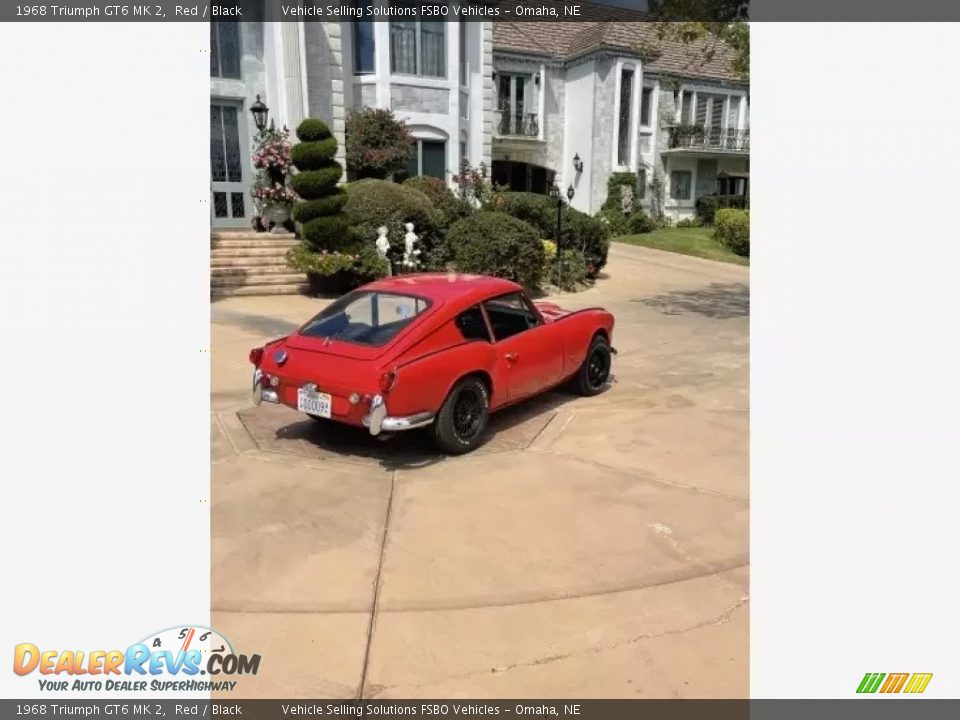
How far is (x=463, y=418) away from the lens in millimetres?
5387

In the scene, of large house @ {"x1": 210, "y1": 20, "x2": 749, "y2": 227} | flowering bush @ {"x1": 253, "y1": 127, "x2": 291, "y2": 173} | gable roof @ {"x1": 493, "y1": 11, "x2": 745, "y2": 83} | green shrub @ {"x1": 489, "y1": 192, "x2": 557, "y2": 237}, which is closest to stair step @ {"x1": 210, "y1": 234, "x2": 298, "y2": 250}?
flowering bush @ {"x1": 253, "y1": 127, "x2": 291, "y2": 173}

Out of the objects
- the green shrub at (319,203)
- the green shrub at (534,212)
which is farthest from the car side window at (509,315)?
the green shrub at (534,212)

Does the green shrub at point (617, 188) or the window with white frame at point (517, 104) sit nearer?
the window with white frame at point (517, 104)

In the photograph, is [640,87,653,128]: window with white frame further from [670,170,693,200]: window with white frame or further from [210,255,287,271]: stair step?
[210,255,287,271]: stair step

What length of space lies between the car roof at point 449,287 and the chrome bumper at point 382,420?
43.0 inches

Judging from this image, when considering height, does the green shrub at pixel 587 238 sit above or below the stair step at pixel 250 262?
above

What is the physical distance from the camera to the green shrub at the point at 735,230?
23.0 metres

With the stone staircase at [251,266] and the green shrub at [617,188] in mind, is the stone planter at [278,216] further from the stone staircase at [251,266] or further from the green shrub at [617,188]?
the green shrub at [617,188]

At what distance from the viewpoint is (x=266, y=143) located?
606 inches

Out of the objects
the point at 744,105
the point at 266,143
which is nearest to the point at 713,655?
the point at 266,143

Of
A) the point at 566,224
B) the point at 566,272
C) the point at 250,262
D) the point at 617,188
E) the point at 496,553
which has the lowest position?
the point at 496,553

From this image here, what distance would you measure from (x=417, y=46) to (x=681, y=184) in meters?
16.4
